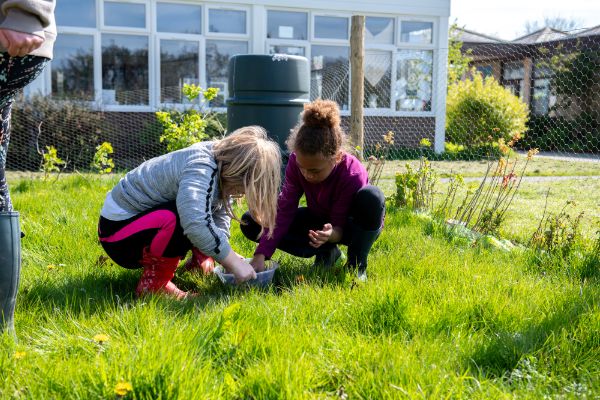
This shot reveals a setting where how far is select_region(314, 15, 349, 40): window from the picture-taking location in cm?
1485

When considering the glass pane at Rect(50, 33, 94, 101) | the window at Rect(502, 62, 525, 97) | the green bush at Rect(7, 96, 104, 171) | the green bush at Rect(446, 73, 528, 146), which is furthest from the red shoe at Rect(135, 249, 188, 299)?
the window at Rect(502, 62, 525, 97)

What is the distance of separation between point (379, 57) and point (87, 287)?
13236mm

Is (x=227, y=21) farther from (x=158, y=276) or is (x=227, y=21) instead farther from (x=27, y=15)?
(x=27, y=15)

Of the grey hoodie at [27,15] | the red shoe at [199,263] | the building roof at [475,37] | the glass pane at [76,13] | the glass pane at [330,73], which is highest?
the building roof at [475,37]

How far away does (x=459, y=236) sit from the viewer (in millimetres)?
4309

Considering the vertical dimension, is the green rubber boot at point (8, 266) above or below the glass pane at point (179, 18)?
below

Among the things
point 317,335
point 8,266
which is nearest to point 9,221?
point 8,266

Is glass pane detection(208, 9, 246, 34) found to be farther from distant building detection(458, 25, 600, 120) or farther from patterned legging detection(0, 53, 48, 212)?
patterned legging detection(0, 53, 48, 212)

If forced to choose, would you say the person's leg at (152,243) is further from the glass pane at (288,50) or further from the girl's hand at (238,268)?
the glass pane at (288,50)

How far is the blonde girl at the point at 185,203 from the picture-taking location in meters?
2.86

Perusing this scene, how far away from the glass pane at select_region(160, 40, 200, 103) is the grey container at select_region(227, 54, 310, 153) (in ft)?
30.2

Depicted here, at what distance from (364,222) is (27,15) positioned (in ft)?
6.28

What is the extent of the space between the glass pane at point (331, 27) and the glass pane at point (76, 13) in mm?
4976

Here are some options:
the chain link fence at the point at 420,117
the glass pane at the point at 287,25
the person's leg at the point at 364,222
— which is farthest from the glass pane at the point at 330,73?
the person's leg at the point at 364,222
